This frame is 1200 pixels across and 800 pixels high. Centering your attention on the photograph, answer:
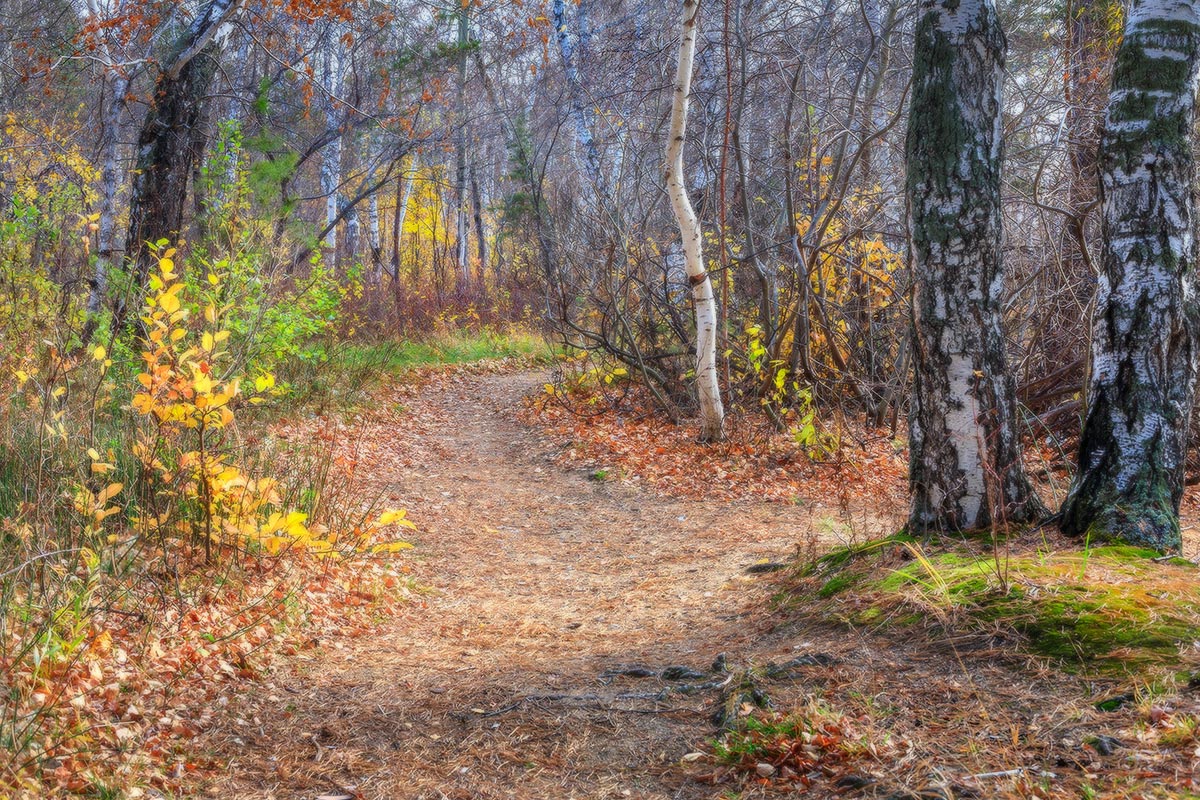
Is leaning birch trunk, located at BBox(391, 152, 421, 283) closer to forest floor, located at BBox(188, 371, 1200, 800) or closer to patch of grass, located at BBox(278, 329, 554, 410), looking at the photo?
patch of grass, located at BBox(278, 329, 554, 410)

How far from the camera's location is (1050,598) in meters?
3.10

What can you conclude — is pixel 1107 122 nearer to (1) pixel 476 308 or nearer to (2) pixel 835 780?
(2) pixel 835 780

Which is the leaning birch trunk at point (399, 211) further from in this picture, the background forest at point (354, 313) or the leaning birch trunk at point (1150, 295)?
the leaning birch trunk at point (1150, 295)

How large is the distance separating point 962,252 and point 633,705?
2498 mm

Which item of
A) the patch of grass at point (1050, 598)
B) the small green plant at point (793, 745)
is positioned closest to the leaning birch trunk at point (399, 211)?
the patch of grass at point (1050, 598)

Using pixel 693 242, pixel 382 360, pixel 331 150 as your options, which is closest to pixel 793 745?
pixel 693 242

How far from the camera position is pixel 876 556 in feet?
13.7

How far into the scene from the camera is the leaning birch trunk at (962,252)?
151 inches

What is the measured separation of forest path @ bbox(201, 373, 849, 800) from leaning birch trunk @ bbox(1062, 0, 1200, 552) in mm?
1689

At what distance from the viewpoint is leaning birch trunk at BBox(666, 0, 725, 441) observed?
721cm

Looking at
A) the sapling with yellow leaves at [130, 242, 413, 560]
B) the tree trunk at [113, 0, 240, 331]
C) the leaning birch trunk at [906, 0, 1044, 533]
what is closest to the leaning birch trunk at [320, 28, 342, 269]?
the tree trunk at [113, 0, 240, 331]

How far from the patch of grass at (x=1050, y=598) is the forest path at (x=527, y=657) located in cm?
57

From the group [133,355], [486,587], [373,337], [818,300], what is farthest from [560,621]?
[373,337]

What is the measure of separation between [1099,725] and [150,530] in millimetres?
4076
